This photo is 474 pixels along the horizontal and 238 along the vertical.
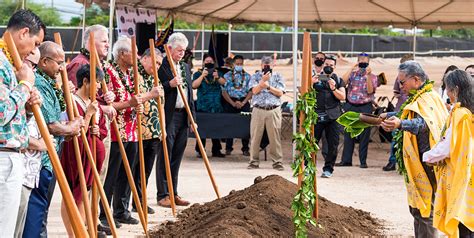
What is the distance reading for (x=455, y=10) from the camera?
19969 millimetres

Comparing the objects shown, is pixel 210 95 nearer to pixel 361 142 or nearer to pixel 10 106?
pixel 361 142

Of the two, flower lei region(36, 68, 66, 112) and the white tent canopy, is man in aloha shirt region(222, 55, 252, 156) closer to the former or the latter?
the white tent canopy

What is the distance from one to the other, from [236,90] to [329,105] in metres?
2.72

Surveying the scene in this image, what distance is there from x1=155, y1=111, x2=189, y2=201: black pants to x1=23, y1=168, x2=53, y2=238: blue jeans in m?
4.49

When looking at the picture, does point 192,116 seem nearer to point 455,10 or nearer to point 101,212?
point 101,212

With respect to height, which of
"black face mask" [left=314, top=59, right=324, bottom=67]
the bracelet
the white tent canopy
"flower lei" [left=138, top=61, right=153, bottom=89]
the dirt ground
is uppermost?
the white tent canopy

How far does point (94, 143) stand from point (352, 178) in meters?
7.53

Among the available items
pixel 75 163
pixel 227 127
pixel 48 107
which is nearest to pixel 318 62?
pixel 227 127

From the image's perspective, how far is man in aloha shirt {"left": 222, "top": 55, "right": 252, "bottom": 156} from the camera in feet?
58.9

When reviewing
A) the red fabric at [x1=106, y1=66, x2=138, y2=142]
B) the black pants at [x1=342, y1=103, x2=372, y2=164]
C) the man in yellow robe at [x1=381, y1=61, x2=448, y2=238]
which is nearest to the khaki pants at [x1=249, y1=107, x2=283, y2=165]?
the black pants at [x1=342, y1=103, x2=372, y2=164]

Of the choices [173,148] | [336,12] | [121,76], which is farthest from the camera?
[336,12]

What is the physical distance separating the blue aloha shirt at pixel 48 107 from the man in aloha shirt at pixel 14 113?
2.86ft

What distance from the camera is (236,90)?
18.0 m

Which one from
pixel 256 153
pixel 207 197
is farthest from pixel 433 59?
pixel 207 197
